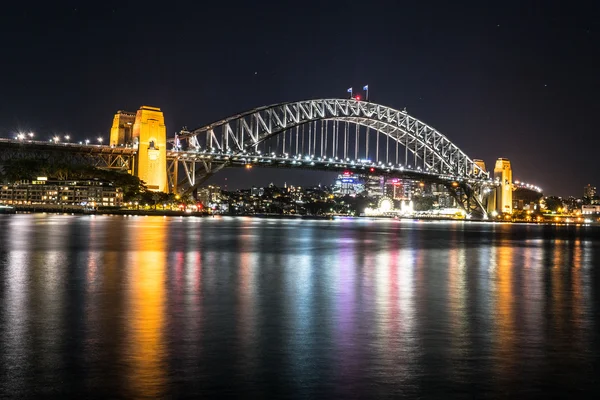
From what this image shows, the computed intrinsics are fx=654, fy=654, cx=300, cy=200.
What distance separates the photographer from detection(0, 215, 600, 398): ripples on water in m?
5.77

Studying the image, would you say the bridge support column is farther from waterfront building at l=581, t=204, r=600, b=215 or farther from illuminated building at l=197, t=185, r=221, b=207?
waterfront building at l=581, t=204, r=600, b=215

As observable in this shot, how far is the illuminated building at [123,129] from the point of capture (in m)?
79.2

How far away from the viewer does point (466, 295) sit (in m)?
12.2

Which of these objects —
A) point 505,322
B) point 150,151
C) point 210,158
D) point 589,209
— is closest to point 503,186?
point 210,158

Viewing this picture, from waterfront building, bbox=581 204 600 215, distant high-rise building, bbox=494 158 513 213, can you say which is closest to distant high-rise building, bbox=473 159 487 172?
distant high-rise building, bbox=494 158 513 213

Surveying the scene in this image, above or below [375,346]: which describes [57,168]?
above

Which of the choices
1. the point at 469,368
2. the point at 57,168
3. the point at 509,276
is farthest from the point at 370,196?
the point at 469,368

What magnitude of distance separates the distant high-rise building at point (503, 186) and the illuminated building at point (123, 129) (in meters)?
59.0

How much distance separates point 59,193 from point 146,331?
86918 mm

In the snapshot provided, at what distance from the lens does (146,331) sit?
7.93 metres

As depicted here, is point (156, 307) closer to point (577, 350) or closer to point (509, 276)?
point (577, 350)

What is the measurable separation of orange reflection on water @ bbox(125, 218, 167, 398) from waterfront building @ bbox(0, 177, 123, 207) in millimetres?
71111

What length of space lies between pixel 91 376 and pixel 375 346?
3075 millimetres

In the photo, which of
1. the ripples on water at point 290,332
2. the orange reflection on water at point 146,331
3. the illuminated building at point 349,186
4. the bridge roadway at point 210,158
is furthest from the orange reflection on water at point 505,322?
the illuminated building at point 349,186
